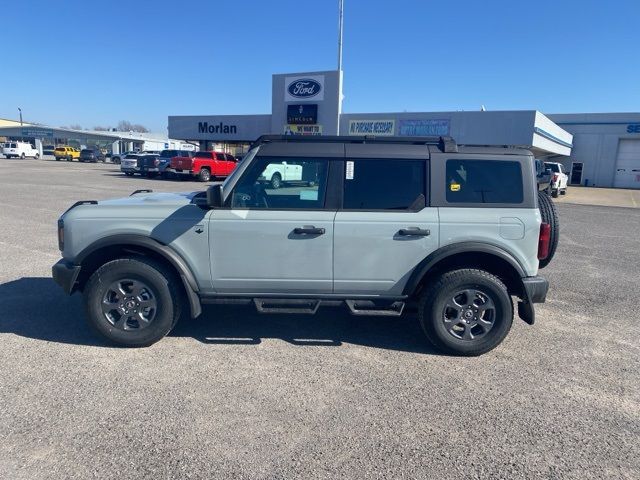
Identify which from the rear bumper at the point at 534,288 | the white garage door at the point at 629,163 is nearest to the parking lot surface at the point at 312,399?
the rear bumper at the point at 534,288

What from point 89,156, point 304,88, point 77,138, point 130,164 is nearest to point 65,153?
point 89,156

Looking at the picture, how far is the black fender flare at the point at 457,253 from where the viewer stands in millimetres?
4160

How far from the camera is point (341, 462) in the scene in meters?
2.77

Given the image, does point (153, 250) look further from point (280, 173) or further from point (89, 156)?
point (89, 156)

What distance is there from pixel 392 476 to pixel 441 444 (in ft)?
1.56

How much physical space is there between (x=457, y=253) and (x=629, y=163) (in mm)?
42943

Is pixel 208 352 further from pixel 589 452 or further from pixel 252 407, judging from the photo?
pixel 589 452

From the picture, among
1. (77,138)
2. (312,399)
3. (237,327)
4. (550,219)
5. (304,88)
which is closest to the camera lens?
(312,399)

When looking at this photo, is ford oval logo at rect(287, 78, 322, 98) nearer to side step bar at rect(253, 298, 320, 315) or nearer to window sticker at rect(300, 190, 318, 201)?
window sticker at rect(300, 190, 318, 201)

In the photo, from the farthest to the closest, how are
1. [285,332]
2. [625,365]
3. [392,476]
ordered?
[285,332] → [625,365] → [392,476]

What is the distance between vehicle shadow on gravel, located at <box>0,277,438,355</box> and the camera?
4.52m

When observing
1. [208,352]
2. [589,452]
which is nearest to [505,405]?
[589,452]

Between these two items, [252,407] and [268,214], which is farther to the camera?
[268,214]

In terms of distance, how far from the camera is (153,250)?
4203mm
